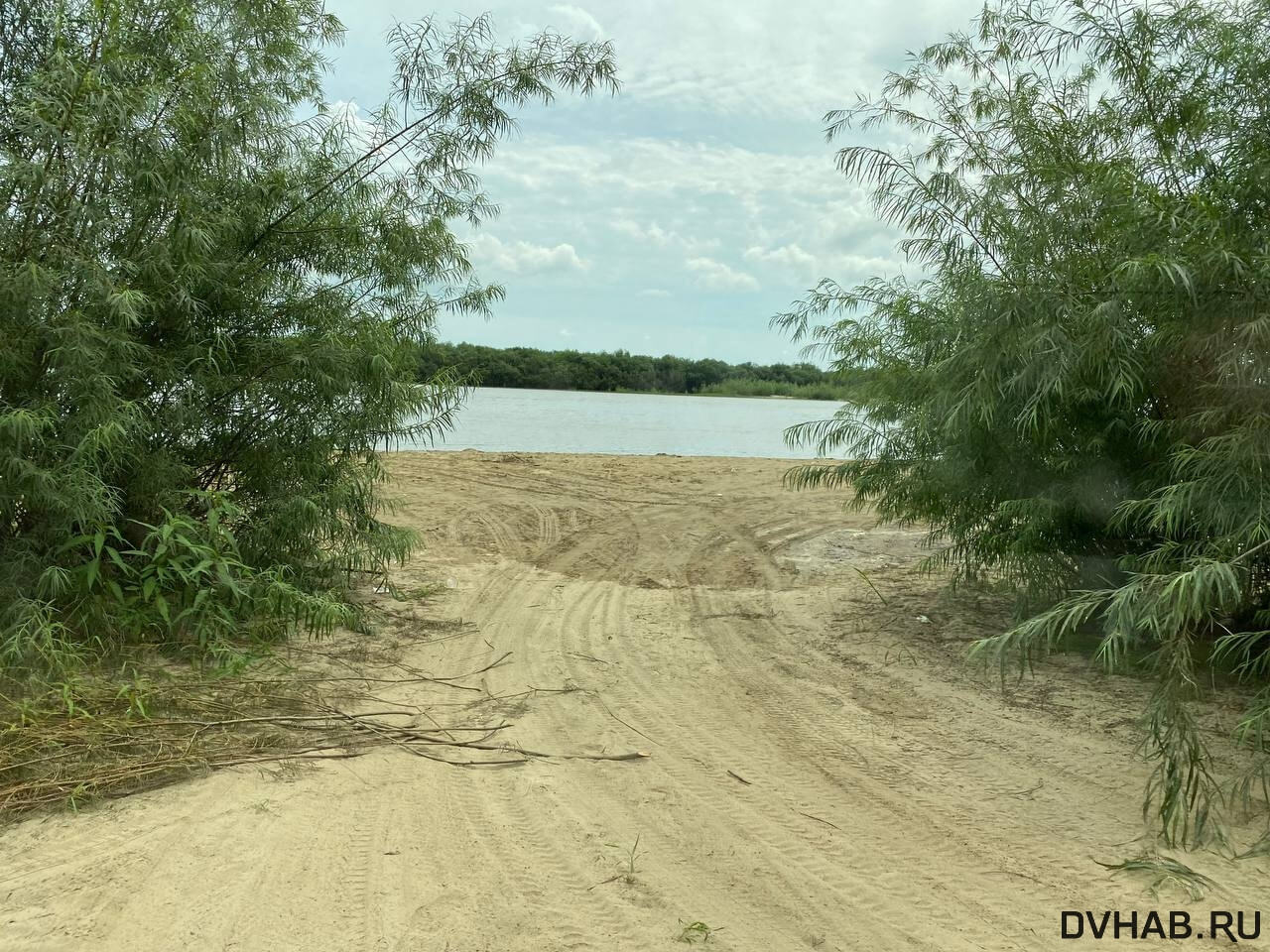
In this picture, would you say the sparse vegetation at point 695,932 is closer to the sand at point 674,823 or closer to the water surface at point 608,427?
the sand at point 674,823

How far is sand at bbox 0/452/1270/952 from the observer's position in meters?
3.11

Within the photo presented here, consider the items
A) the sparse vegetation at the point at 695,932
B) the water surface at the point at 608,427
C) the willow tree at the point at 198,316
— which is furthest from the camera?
the water surface at the point at 608,427

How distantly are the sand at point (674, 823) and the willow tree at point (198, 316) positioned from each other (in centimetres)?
134

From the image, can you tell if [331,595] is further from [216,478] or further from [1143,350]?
[1143,350]

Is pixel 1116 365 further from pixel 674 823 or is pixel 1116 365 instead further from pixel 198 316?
pixel 198 316

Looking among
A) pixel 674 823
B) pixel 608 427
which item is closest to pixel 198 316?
pixel 674 823

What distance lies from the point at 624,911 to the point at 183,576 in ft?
10.9

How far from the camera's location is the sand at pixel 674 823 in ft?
10.2

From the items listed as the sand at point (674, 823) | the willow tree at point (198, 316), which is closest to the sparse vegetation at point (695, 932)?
the sand at point (674, 823)

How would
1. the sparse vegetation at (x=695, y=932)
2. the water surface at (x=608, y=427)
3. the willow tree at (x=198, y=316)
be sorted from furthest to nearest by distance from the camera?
the water surface at (x=608, y=427)
the willow tree at (x=198, y=316)
the sparse vegetation at (x=695, y=932)

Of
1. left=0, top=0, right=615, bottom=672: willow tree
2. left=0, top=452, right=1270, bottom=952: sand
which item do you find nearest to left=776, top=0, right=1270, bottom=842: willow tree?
left=0, top=452, right=1270, bottom=952: sand

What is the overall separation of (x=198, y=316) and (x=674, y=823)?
4395mm

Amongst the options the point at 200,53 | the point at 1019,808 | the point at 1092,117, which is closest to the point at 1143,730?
the point at 1019,808

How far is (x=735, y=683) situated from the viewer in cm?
577
